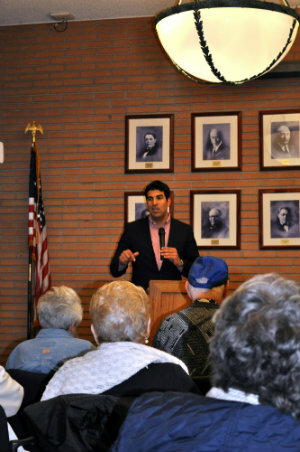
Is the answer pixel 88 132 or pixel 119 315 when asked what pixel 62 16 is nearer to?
pixel 88 132

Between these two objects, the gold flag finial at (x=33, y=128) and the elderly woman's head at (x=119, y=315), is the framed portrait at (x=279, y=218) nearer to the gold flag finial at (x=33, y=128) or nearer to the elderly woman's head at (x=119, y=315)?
the gold flag finial at (x=33, y=128)

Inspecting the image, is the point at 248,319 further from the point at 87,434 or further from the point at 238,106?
the point at 238,106

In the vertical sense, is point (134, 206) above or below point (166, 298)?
above

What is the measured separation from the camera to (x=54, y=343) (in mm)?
3146

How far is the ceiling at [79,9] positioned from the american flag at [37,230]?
4.52ft

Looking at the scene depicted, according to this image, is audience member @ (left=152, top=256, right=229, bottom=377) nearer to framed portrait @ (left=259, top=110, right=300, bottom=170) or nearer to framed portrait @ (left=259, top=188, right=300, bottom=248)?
framed portrait @ (left=259, top=188, right=300, bottom=248)

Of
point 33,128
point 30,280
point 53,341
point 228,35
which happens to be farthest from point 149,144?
point 53,341

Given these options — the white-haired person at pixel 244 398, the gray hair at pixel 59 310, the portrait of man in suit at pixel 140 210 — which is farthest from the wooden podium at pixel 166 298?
the white-haired person at pixel 244 398

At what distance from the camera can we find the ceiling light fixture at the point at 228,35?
3088 mm

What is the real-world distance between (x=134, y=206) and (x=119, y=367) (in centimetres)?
423

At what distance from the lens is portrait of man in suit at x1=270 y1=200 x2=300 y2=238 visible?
5.94m

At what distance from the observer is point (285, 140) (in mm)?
6016

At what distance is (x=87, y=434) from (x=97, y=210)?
15.3 feet

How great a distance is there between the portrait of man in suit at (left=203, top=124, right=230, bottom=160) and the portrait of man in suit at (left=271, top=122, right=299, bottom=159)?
0.46 meters
